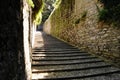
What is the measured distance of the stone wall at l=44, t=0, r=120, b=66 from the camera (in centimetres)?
471

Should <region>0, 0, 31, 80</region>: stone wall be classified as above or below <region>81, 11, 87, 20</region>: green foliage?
below

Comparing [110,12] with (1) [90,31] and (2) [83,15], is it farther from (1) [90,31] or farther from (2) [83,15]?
(2) [83,15]

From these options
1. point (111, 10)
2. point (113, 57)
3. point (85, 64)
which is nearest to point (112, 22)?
point (111, 10)

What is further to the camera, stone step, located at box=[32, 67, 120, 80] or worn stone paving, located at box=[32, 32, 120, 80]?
worn stone paving, located at box=[32, 32, 120, 80]

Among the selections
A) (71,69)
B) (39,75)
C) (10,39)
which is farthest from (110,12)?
(10,39)

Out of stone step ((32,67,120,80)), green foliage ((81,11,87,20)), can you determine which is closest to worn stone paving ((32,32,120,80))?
stone step ((32,67,120,80))

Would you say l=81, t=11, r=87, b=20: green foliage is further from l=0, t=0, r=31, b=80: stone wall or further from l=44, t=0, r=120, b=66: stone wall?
l=0, t=0, r=31, b=80: stone wall

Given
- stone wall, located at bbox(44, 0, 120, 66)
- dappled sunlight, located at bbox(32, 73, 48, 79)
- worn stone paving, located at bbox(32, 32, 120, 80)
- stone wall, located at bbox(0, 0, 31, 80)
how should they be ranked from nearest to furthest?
1. stone wall, located at bbox(0, 0, 31, 80)
2. dappled sunlight, located at bbox(32, 73, 48, 79)
3. worn stone paving, located at bbox(32, 32, 120, 80)
4. stone wall, located at bbox(44, 0, 120, 66)

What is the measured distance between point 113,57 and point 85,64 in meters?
0.90

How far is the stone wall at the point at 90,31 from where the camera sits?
471 cm

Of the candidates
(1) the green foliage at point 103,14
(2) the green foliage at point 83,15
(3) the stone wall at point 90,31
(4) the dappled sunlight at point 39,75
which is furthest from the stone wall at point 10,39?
(2) the green foliage at point 83,15

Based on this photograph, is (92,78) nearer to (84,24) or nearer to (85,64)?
(85,64)

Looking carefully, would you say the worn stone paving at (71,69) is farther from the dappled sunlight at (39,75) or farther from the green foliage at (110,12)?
the green foliage at (110,12)

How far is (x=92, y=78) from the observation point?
3.81 m
